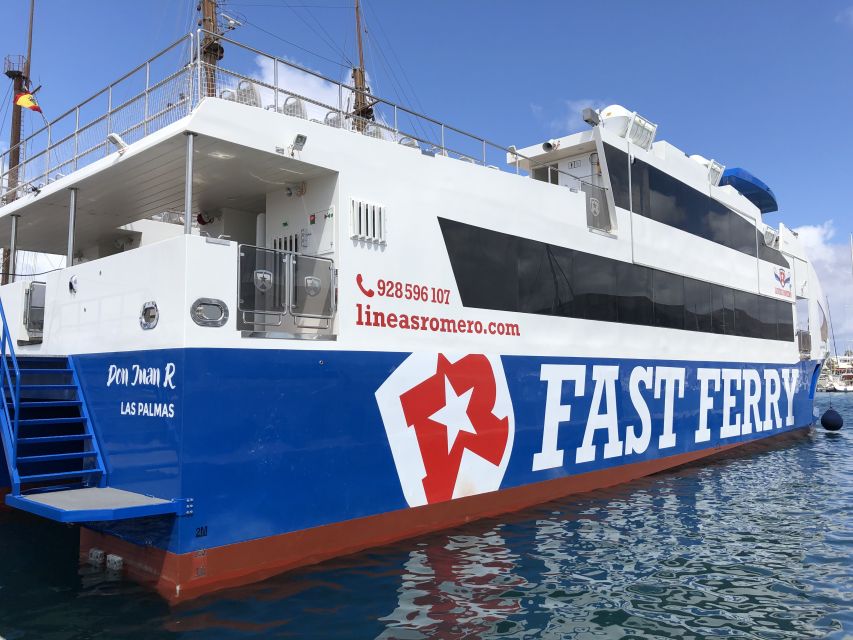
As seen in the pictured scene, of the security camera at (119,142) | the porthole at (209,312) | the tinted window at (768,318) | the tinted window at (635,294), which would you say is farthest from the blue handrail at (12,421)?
the tinted window at (768,318)

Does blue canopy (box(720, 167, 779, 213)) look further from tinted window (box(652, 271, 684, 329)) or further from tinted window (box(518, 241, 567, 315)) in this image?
tinted window (box(518, 241, 567, 315))

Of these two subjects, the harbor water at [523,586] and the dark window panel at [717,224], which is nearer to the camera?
the harbor water at [523,586]

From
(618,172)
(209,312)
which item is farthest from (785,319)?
(209,312)

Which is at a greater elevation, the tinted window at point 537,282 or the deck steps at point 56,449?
the tinted window at point 537,282

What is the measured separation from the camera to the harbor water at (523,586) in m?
5.25

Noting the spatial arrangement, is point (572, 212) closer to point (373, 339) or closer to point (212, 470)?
point (373, 339)

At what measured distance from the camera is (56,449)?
7160 millimetres

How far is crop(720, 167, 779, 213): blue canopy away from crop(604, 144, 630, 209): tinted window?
6.81m

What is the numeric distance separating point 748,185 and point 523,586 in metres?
14.9

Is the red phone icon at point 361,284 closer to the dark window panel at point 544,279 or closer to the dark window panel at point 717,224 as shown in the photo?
the dark window panel at point 544,279

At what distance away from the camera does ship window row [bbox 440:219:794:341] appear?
8602 millimetres

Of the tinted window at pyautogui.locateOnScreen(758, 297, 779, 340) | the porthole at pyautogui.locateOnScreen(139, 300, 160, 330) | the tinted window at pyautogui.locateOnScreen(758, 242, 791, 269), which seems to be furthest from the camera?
the tinted window at pyautogui.locateOnScreen(758, 242, 791, 269)

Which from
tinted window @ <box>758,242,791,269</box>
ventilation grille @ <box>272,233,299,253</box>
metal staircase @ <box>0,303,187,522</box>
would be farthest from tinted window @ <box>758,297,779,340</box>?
metal staircase @ <box>0,303,187,522</box>

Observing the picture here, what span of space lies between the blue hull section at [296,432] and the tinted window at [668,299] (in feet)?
9.58
